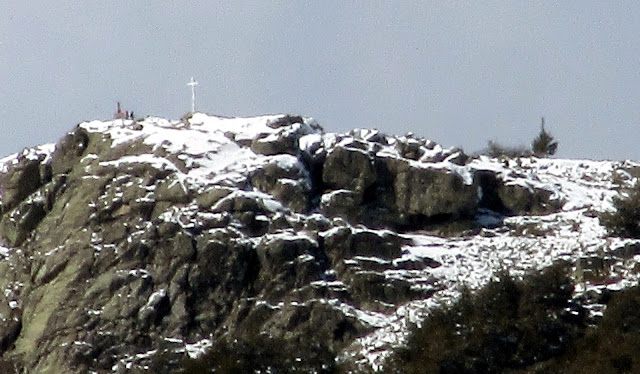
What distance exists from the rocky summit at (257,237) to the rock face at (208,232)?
1.5 inches

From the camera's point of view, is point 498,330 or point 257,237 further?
point 257,237

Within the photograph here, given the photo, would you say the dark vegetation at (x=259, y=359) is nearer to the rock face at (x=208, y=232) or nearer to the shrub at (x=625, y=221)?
the rock face at (x=208, y=232)

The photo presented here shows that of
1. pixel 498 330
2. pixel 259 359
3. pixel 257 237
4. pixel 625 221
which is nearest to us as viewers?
pixel 259 359

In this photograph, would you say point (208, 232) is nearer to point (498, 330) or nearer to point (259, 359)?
point (259, 359)

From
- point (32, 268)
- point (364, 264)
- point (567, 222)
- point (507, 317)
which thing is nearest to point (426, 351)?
point (507, 317)

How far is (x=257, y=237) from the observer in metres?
31.6

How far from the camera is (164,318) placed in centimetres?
3020

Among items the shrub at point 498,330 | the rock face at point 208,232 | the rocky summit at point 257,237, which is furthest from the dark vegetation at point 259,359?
the shrub at point 498,330

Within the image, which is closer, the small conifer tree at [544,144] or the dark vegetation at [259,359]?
the dark vegetation at [259,359]

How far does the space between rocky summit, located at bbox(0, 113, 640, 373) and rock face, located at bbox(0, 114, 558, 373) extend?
0.12 ft

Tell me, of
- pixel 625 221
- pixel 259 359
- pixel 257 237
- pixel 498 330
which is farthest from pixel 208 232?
pixel 625 221

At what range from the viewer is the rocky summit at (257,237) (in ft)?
98.7

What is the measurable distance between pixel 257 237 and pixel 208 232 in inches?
40.9

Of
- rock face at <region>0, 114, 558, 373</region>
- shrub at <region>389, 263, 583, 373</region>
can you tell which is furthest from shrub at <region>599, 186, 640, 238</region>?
shrub at <region>389, 263, 583, 373</region>
